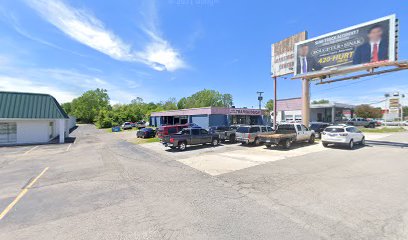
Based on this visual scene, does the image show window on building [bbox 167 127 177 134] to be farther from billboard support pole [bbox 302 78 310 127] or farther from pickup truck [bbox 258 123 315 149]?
billboard support pole [bbox 302 78 310 127]

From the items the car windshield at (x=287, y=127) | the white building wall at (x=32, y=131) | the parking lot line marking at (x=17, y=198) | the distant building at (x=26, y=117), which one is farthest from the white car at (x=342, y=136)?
the white building wall at (x=32, y=131)

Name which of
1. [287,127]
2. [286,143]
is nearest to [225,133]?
[287,127]

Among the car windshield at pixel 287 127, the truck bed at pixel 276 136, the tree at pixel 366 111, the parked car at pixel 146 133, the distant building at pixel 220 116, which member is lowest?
the parked car at pixel 146 133

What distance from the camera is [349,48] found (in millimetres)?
17688

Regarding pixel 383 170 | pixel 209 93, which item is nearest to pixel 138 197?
pixel 383 170

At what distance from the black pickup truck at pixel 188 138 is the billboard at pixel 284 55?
40.2 feet

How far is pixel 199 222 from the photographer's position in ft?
15.5

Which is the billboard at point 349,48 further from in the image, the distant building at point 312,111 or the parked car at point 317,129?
the distant building at point 312,111

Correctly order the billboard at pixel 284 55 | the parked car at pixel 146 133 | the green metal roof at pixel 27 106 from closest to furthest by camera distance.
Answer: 1. the green metal roof at pixel 27 106
2. the billboard at pixel 284 55
3. the parked car at pixel 146 133

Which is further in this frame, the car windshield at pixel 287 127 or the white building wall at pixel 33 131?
the white building wall at pixel 33 131

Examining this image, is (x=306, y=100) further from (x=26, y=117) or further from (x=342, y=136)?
(x=26, y=117)

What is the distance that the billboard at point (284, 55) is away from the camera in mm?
22531

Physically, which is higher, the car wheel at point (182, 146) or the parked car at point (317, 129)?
the parked car at point (317, 129)

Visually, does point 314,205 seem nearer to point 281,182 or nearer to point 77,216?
point 281,182
